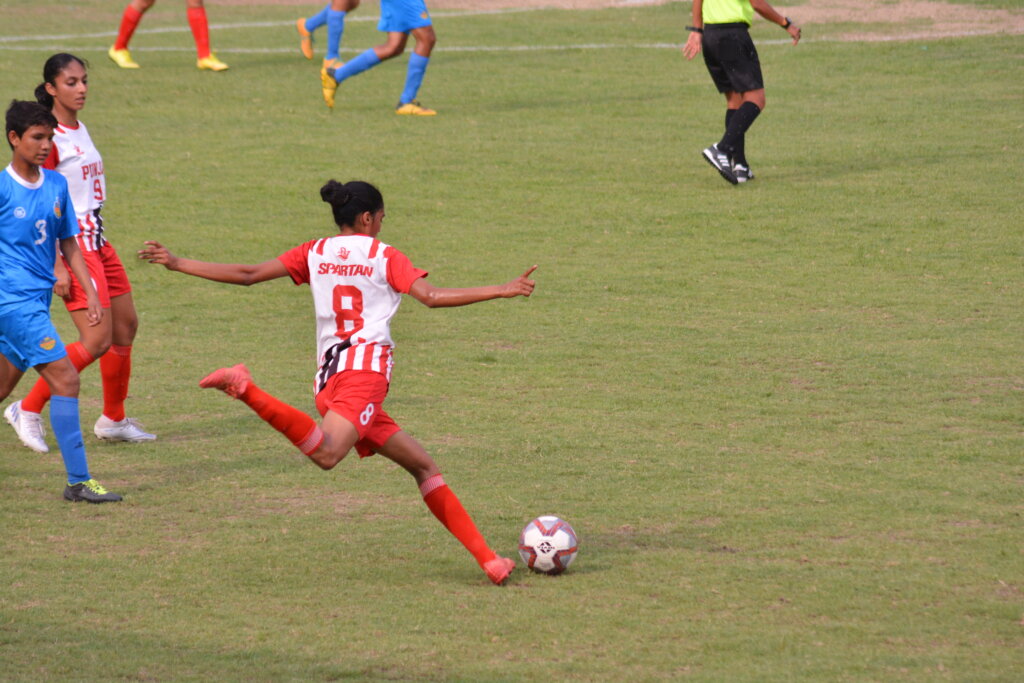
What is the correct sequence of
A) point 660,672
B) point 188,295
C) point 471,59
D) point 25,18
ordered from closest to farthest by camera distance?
point 660,672
point 188,295
point 471,59
point 25,18

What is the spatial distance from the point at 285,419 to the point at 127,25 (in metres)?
15.0

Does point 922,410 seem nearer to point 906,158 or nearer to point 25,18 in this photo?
point 906,158

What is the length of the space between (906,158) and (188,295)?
7939 mm

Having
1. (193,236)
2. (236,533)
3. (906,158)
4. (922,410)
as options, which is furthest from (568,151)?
(236,533)

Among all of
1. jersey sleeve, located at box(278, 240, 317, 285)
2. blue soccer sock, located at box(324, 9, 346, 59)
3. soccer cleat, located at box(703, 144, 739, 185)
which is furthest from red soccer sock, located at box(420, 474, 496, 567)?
blue soccer sock, located at box(324, 9, 346, 59)

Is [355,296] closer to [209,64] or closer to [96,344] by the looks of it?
[96,344]

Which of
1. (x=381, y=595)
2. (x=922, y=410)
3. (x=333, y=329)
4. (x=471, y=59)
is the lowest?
(x=471, y=59)

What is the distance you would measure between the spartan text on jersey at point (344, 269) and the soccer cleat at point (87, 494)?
6.42 ft

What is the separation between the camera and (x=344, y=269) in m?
6.03

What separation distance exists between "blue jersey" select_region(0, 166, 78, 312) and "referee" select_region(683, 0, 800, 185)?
807cm

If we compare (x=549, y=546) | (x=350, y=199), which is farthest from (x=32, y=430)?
(x=549, y=546)

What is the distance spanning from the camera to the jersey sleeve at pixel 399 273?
597cm

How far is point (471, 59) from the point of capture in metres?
20.6

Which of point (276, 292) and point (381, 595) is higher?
point (381, 595)
